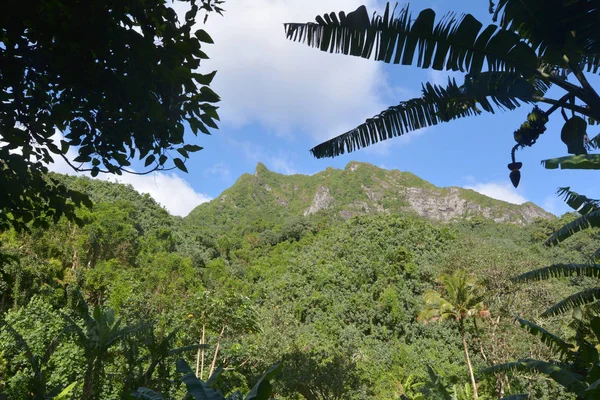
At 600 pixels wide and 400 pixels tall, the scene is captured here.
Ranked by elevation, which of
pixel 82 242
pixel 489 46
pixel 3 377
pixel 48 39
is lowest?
pixel 3 377

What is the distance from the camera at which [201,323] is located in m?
14.9

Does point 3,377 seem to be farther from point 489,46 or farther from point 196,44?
point 489,46

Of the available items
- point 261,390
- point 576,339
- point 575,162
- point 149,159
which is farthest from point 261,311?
point 575,162

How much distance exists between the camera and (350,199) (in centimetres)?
10612

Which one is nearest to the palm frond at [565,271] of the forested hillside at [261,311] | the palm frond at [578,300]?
the palm frond at [578,300]

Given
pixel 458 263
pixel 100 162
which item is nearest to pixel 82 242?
pixel 100 162

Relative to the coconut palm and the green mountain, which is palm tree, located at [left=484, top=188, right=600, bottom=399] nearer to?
the coconut palm

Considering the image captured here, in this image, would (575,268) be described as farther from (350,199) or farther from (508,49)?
(350,199)

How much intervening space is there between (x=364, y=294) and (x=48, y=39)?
28005mm

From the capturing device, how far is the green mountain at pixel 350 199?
93438 mm

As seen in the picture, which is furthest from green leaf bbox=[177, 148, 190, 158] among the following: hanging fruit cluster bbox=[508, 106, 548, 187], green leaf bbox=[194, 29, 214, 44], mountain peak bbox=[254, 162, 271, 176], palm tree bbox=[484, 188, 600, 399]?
mountain peak bbox=[254, 162, 271, 176]

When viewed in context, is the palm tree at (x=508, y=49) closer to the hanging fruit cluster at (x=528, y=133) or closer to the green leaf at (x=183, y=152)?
the hanging fruit cluster at (x=528, y=133)

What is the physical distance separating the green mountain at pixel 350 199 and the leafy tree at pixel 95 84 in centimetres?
8031

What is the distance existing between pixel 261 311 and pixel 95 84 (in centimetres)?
2002
